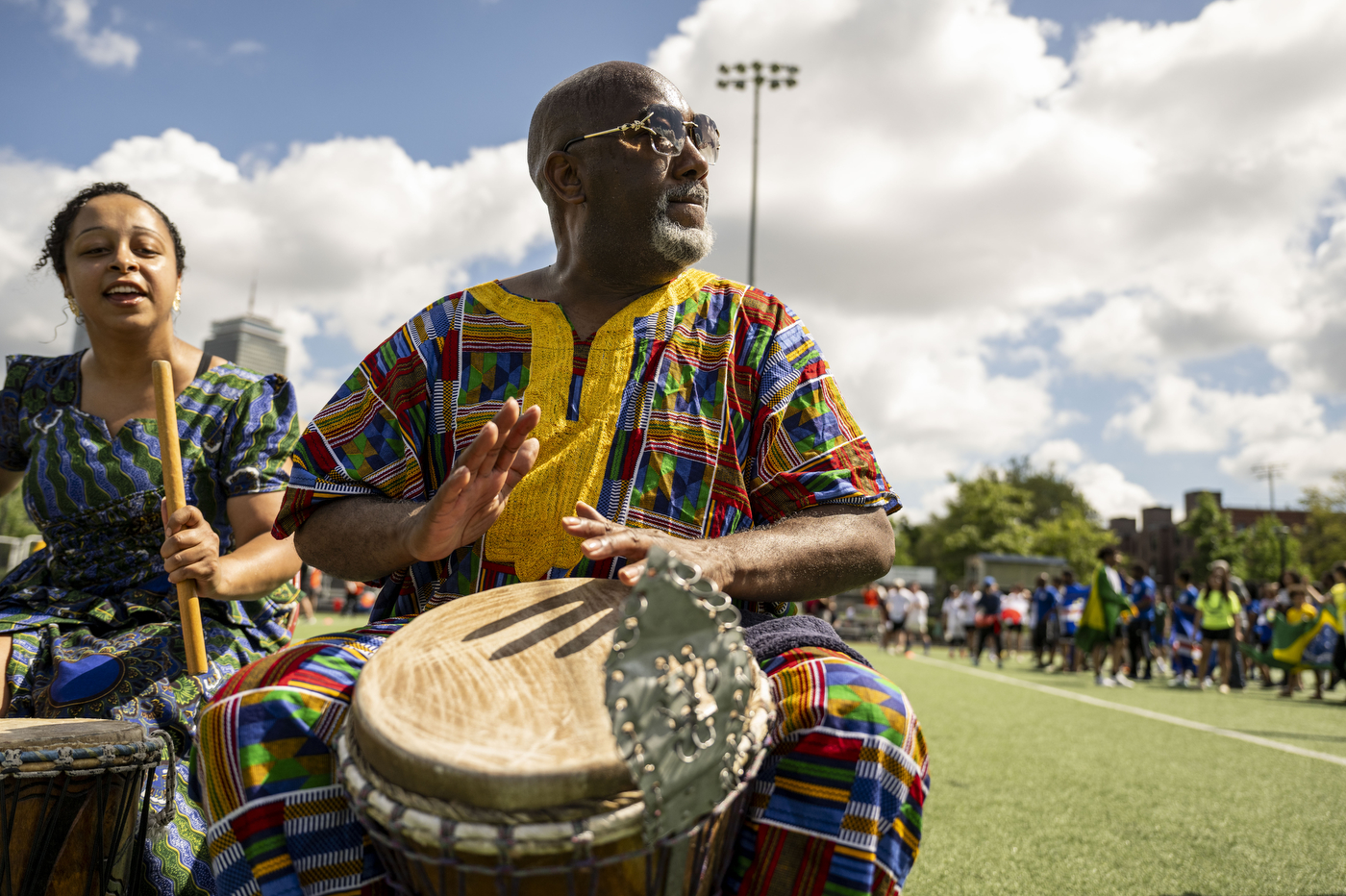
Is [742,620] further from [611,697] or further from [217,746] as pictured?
[217,746]

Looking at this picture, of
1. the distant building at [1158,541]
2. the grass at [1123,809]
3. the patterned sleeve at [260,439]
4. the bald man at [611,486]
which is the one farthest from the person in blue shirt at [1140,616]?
the distant building at [1158,541]

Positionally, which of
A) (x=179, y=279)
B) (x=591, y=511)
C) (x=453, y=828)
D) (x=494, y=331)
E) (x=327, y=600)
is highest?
(x=179, y=279)

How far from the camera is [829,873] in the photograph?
143 cm

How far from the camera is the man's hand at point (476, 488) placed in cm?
168

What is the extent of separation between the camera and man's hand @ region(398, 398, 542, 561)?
1.68m

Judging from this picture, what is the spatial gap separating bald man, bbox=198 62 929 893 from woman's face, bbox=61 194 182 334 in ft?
3.67

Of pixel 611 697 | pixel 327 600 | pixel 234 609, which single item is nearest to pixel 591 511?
pixel 611 697

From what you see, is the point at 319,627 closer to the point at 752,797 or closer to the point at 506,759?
the point at 752,797

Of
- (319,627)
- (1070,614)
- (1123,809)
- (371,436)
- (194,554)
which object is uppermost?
(371,436)

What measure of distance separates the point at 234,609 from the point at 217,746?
53.7 inches

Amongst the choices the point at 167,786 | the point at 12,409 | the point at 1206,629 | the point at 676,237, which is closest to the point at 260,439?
the point at 12,409

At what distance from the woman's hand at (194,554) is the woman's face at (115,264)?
0.79m

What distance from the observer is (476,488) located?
1745 millimetres

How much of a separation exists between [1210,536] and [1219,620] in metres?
51.6
